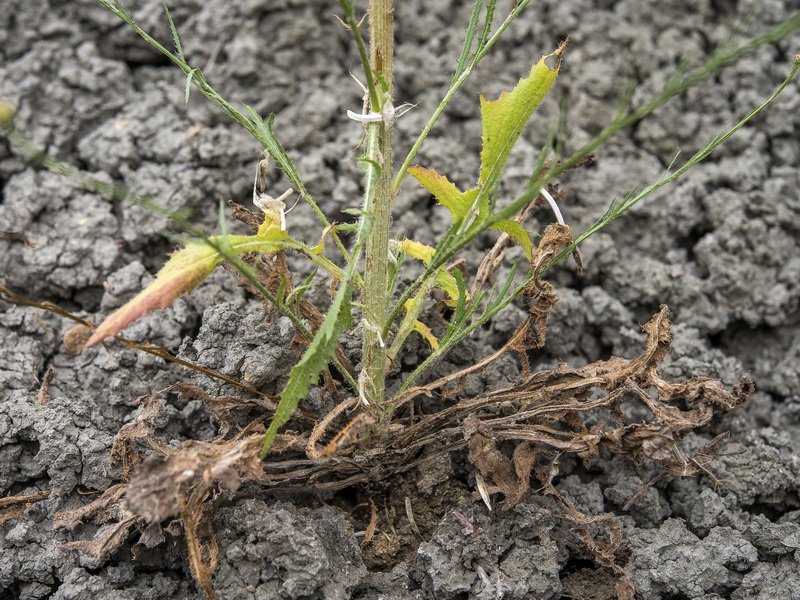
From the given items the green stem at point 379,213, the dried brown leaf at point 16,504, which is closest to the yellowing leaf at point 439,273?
the green stem at point 379,213

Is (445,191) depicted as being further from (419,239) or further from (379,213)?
(419,239)

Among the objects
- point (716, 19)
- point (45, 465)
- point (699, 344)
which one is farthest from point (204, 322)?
point (716, 19)

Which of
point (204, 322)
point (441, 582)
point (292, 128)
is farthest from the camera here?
point (292, 128)

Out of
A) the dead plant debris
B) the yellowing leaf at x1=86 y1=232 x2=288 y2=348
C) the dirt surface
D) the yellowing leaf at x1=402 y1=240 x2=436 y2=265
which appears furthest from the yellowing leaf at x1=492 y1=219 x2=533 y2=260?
the yellowing leaf at x1=86 y1=232 x2=288 y2=348

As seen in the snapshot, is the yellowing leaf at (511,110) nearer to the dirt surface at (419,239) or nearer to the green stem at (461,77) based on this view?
the green stem at (461,77)

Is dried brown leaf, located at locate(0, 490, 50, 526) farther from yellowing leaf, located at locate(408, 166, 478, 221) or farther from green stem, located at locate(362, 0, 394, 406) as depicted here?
yellowing leaf, located at locate(408, 166, 478, 221)

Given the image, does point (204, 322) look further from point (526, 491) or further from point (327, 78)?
point (327, 78)

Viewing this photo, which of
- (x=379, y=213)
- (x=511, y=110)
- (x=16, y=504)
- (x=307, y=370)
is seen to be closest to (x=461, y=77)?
(x=511, y=110)

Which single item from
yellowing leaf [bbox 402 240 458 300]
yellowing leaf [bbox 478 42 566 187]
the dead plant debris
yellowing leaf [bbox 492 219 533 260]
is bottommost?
the dead plant debris
